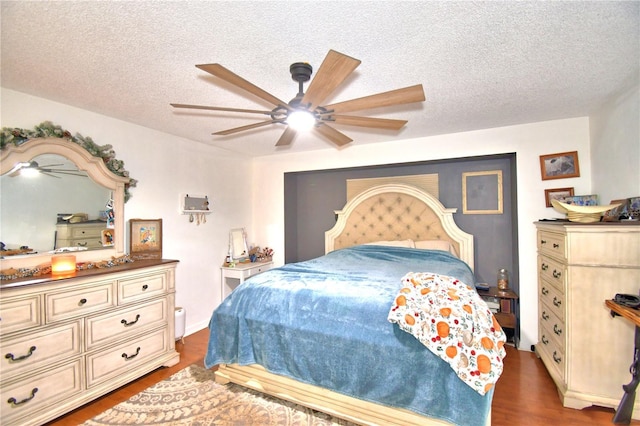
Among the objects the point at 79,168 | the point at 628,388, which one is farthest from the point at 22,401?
the point at 628,388

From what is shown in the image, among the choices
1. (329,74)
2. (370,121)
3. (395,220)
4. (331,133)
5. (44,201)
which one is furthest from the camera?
(395,220)

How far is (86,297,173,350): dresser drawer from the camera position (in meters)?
2.31

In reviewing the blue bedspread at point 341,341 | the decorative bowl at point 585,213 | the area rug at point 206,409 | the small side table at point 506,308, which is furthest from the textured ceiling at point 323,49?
the area rug at point 206,409

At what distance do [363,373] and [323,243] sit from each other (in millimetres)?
2895

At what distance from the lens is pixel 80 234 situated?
2.64m

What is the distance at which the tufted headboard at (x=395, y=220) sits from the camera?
373 centimetres

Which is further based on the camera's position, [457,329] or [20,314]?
[20,314]

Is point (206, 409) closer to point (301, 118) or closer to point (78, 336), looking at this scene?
point (78, 336)

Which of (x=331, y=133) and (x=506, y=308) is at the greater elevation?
(x=331, y=133)

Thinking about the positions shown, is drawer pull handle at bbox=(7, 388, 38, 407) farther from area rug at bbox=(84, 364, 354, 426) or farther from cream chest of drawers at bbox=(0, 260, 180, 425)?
area rug at bbox=(84, 364, 354, 426)

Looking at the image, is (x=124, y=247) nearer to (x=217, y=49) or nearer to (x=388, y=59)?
(x=217, y=49)

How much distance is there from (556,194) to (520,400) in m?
2.07

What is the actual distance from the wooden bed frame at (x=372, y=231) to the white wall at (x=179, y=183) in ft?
5.14

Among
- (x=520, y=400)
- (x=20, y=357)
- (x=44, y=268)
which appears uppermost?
(x=44, y=268)
